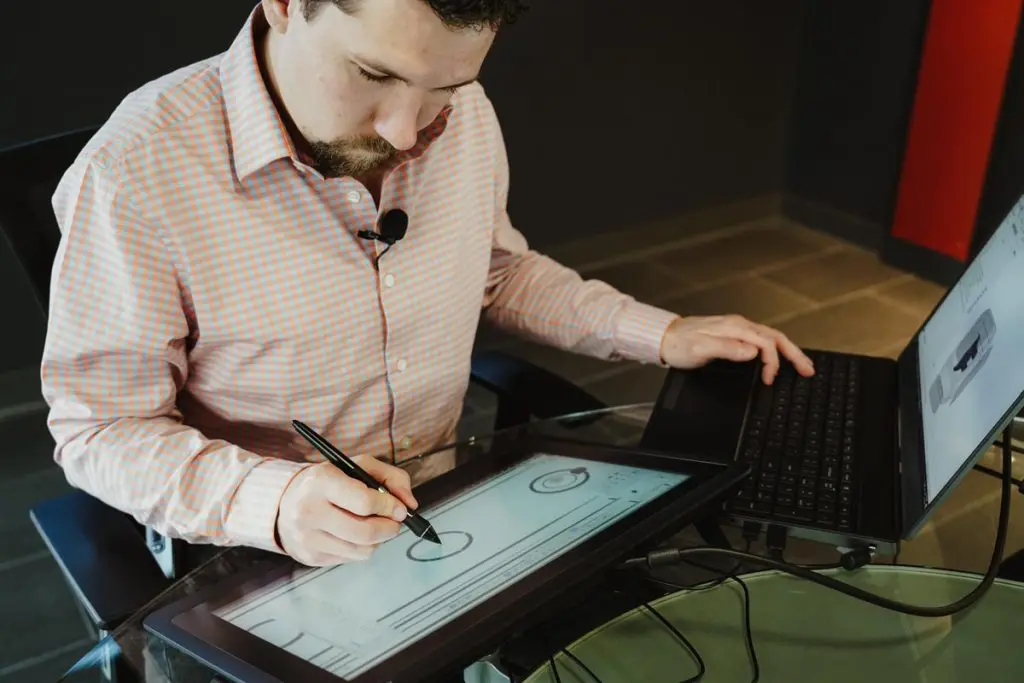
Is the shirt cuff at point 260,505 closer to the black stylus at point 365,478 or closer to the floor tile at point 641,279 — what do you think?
the black stylus at point 365,478

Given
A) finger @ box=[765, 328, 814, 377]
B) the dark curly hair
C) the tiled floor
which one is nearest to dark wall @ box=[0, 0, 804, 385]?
the tiled floor

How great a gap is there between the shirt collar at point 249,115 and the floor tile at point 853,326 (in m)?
2.28

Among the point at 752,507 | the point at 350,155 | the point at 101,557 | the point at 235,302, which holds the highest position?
the point at 350,155

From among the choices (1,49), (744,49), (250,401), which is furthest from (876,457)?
(744,49)

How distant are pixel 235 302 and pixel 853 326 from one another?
99.5 inches

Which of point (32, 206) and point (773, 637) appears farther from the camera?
point (32, 206)

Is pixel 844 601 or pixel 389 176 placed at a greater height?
pixel 389 176

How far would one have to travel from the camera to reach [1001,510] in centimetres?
107

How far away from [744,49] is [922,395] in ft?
9.49

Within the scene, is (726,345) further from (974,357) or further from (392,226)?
(392,226)

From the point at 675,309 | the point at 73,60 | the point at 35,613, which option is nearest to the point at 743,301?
the point at 675,309

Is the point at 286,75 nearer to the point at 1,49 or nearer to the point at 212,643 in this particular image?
the point at 212,643

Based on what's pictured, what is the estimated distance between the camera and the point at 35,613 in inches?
82.1

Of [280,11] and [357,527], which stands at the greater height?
[280,11]
